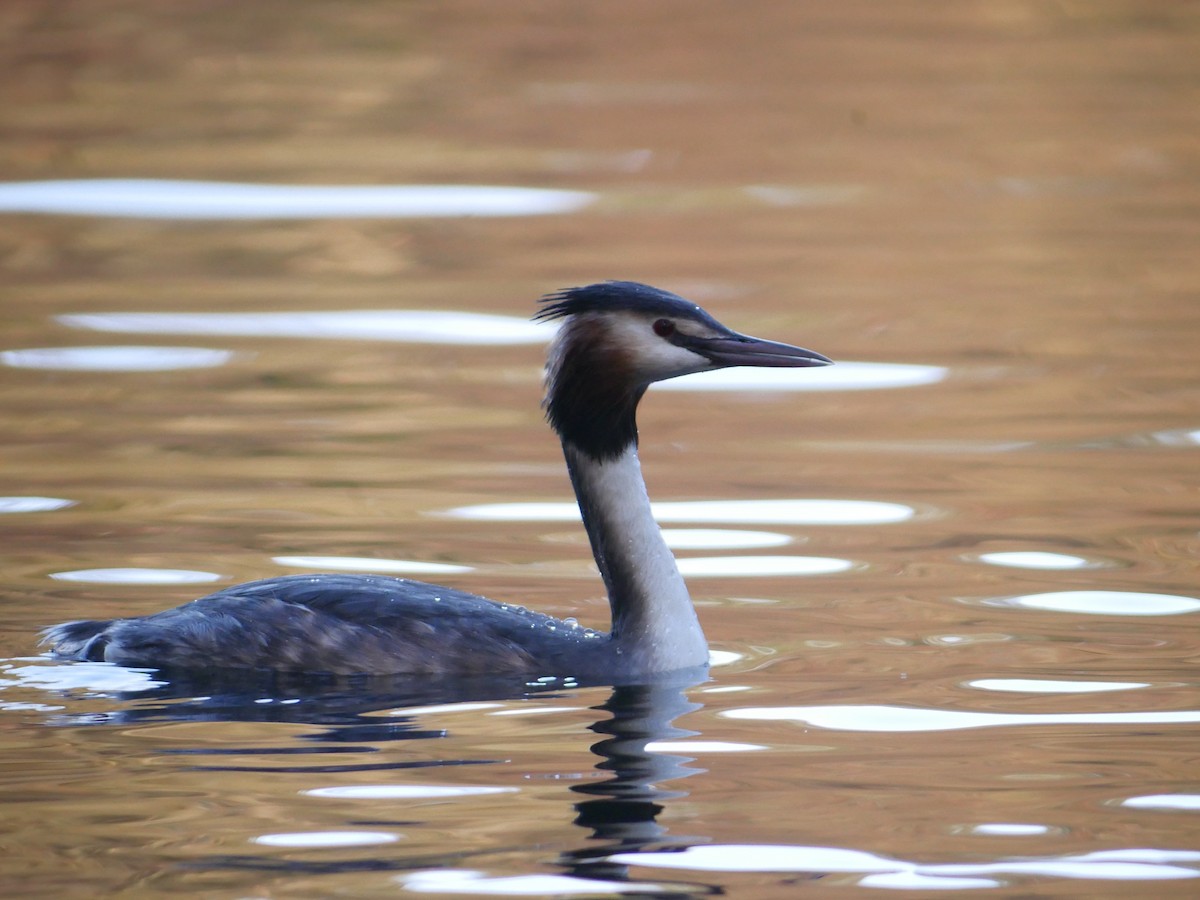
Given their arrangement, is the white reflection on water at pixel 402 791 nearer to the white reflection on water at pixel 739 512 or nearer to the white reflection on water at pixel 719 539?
the white reflection on water at pixel 719 539

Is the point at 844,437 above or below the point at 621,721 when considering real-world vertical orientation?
above

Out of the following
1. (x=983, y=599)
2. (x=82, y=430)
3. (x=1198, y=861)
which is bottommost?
(x=1198, y=861)

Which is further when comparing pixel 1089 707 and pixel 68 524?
pixel 68 524

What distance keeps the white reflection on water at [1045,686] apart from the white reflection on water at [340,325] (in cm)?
661

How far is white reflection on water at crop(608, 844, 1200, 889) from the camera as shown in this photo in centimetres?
555

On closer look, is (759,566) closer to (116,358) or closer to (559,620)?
(559,620)

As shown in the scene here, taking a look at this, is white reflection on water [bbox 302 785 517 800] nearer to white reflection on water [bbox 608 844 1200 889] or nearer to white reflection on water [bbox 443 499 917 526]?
white reflection on water [bbox 608 844 1200 889]

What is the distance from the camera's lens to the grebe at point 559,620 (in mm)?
7242

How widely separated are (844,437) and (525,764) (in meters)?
5.24

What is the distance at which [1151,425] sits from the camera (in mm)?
11359

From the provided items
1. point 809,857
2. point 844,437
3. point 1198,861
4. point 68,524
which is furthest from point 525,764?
point 844,437

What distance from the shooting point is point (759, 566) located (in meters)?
8.96

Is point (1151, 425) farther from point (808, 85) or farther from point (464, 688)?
point (808, 85)

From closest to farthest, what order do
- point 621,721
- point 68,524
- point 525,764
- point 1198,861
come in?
point 1198,861 < point 525,764 < point 621,721 < point 68,524
